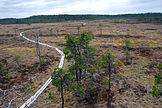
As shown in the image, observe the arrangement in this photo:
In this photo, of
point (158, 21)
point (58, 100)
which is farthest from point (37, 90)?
point (158, 21)

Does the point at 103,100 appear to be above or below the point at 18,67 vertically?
below


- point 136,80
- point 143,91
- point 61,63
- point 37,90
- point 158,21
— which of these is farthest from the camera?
point 158,21

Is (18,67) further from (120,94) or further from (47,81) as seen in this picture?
(120,94)

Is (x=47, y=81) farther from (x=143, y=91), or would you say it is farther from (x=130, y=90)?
(x=143, y=91)

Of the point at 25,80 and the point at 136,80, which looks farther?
the point at 25,80

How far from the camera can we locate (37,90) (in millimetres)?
22297

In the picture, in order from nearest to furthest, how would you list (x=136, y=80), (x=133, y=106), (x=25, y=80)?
(x=133, y=106) → (x=136, y=80) → (x=25, y=80)

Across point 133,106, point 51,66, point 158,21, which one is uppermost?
point 158,21

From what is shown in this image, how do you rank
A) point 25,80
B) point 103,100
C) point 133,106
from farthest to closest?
point 25,80, point 103,100, point 133,106

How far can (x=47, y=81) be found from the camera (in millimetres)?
25484

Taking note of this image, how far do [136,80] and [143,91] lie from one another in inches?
147

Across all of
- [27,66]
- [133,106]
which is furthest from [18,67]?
[133,106]

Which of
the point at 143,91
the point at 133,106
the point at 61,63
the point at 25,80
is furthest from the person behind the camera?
the point at 61,63

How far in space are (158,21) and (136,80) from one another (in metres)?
142
